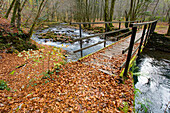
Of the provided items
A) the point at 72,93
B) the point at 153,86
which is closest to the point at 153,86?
the point at 153,86

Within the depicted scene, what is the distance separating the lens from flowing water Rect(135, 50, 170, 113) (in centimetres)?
267

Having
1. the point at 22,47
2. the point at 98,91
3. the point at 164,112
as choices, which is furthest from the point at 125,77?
the point at 22,47

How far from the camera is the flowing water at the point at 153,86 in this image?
2.67m

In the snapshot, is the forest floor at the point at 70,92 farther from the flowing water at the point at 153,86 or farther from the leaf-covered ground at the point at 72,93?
the flowing water at the point at 153,86

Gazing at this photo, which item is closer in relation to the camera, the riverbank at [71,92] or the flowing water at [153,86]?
the riverbank at [71,92]

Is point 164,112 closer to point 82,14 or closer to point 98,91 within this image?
point 98,91

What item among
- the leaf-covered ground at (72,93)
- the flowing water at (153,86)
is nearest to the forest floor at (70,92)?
the leaf-covered ground at (72,93)

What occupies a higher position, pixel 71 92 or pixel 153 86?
pixel 71 92

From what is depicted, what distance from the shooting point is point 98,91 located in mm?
2752

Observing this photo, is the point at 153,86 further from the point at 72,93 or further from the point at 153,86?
the point at 72,93

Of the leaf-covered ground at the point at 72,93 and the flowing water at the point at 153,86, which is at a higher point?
the leaf-covered ground at the point at 72,93

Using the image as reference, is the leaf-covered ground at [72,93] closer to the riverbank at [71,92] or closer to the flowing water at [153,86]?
the riverbank at [71,92]

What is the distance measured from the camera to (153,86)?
3488 mm

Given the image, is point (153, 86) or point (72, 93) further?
point (153, 86)
